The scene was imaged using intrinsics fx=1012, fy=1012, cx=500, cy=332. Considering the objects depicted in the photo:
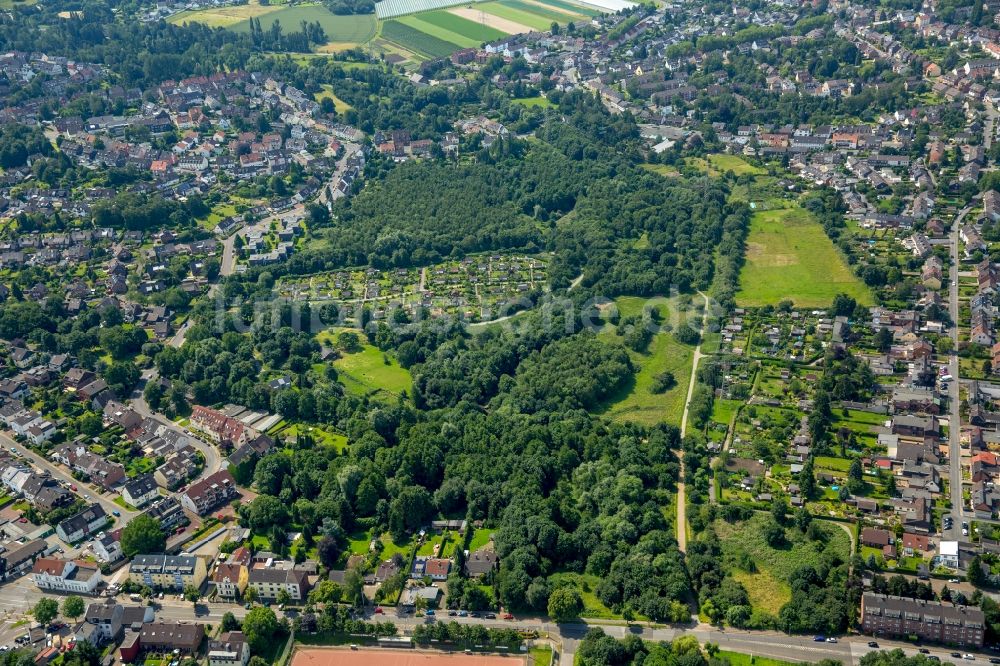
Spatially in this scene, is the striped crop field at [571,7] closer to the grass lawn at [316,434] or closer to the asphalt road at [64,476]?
the grass lawn at [316,434]

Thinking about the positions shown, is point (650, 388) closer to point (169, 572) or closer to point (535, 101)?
point (169, 572)

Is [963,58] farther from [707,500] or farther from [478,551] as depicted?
[478,551]

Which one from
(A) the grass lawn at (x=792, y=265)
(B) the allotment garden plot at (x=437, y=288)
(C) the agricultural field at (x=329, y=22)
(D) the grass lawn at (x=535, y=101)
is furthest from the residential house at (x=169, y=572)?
(C) the agricultural field at (x=329, y=22)

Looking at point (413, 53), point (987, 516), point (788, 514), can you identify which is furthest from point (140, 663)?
point (413, 53)

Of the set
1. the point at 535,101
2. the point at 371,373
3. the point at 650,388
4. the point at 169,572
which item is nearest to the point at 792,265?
the point at 650,388

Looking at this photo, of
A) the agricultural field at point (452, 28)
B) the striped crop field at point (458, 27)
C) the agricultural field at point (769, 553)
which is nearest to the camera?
the agricultural field at point (769, 553)

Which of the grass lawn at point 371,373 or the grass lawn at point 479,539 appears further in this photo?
the grass lawn at point 371,373
